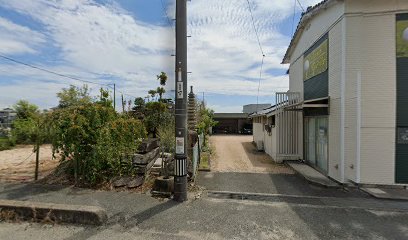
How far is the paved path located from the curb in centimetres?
15

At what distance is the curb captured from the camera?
4637 millimetres

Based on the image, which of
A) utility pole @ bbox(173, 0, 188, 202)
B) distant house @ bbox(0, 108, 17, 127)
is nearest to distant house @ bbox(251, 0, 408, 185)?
utility pole @ bbox(173, 0, 188, 202)

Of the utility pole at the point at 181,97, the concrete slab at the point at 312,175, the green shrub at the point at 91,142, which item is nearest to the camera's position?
the utility pole at the point at 181,97

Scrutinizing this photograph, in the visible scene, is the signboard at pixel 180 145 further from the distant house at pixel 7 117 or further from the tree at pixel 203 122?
the distant house at pixel 7 117

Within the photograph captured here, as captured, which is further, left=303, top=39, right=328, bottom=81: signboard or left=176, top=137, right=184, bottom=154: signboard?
left=303, top=39, right=328, bottom=81: signboard

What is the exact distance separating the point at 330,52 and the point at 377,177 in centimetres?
423

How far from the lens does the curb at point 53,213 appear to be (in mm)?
4637

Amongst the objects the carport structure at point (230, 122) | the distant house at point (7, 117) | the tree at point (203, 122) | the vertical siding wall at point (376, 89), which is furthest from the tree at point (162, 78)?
the carport structure at point (230, 122)

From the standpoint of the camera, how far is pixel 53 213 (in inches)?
185

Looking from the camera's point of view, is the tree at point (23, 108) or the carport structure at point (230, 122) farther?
the carport structure at point (230, 122)

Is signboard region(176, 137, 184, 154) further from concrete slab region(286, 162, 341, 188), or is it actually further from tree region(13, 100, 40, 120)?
tree region(13, 100, 40, 120)

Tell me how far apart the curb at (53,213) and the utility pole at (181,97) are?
188cm

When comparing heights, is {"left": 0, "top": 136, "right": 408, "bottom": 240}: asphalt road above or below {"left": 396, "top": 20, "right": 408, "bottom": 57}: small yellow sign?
below

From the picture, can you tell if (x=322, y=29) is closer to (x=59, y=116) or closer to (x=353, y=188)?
(x=353, y=188)
